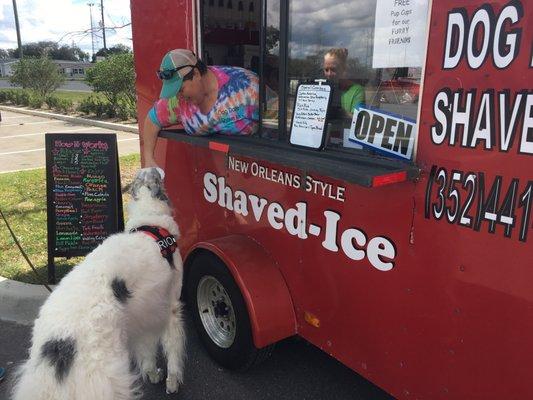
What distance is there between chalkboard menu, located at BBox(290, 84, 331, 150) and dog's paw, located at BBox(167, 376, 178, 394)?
1.70 m

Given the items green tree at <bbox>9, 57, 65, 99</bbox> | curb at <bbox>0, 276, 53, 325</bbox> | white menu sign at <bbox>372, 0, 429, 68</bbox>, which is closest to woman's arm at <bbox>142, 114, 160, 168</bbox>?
curb at <bbox>0, 276, 53, 325</bbox>

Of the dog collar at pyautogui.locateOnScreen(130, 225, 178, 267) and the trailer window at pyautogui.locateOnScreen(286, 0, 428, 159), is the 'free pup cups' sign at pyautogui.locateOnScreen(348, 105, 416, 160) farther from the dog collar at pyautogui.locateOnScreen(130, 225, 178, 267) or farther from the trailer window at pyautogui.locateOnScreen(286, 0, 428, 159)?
the dog collar at pyautogui.locateOnScreen(130, 225, 178, 267)

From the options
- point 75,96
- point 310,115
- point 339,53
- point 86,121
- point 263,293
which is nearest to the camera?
point 339,53

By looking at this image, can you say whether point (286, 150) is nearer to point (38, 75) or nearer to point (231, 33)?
point (231, 33)

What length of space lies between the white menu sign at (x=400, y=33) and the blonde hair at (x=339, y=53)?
7.6 inches

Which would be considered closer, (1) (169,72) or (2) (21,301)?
(1) (169,72)

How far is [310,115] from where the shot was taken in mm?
2408

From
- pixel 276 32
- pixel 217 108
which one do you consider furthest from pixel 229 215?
pixel 276 32

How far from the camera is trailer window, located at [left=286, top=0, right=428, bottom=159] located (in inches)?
75.5

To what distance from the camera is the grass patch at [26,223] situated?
4.56 meters

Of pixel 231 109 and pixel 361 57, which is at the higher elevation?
pixel 361 57

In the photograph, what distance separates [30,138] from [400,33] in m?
13.0

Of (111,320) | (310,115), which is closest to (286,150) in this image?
(310,115)

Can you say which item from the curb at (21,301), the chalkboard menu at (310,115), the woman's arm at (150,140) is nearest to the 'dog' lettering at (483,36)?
the chalkboard menu at (310,115)
